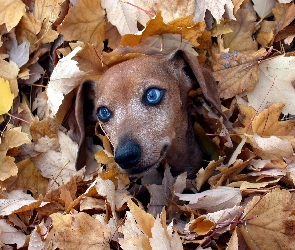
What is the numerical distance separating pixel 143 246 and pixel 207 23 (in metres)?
1.51

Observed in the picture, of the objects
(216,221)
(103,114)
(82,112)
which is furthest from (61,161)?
(216,221)

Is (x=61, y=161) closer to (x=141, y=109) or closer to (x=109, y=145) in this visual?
(x=109, y=145)

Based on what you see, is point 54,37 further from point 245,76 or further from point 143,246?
point 143,246

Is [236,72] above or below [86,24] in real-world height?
below

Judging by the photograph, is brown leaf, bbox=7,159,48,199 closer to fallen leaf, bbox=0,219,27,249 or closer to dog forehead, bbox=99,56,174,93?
fallen leaf, bbox=0,219,27,249

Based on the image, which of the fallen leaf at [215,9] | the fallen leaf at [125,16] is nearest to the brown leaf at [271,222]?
the fallen leaf at [215,9]

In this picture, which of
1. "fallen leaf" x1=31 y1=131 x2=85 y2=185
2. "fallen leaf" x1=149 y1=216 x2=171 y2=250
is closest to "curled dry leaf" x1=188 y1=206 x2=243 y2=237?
"fallen leaf" x1=149 y1=216 x2=171 y2=250

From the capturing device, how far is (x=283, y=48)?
116 inches

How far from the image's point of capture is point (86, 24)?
2916 mm

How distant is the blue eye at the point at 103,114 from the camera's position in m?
2.52

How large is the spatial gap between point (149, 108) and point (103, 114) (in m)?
0.27

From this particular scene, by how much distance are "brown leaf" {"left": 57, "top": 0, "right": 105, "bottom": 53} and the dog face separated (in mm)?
404

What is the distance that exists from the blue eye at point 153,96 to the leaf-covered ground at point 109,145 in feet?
1.12

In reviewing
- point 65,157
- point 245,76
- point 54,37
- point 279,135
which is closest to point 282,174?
point 279,135
